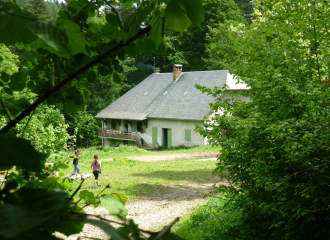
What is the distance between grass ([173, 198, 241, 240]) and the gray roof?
17.1m

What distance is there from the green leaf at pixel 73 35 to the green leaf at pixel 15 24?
67 mm

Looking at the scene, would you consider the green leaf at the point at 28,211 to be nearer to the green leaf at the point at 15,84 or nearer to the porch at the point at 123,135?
the green leaf at the point at 15,84

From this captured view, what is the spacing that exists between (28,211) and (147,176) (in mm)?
13302

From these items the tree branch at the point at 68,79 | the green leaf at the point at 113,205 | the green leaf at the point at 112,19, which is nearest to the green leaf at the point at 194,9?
the tree branch at the point at 68,79

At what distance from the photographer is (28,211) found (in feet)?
1.07

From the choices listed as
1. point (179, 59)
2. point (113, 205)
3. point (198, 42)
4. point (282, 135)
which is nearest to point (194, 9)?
point (113, 205)

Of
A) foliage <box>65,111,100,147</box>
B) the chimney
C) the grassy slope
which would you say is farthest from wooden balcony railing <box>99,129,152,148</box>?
the grassy slope

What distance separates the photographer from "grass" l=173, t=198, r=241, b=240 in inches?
223

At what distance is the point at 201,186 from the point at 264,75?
24.0ft

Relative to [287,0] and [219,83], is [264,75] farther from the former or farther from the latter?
[219,83]

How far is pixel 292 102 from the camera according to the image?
4.35 m

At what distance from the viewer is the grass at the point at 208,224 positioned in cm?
567

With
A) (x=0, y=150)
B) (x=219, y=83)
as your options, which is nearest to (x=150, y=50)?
(x=0, y=150)

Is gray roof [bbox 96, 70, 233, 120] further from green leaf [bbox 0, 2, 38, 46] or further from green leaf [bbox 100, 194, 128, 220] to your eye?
green leaf [bbox 0, 2, 38, 46]
